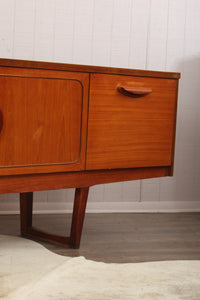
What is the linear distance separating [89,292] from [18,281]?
0.22 m

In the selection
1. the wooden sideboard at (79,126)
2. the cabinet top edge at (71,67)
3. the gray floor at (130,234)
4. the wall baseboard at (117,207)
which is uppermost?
the cabinet top edge at (71,67)

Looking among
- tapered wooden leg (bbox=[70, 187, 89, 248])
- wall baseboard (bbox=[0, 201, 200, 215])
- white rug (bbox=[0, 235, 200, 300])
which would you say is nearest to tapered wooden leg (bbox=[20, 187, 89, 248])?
tapered wooden leg (bbox=[70, 187, 89, 248])

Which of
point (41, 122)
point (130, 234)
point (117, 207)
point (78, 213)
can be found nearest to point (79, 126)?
point (41, 122)

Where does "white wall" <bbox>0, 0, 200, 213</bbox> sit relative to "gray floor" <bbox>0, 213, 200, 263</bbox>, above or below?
above

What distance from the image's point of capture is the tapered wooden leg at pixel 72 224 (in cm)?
172

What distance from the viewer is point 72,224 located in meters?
1.76

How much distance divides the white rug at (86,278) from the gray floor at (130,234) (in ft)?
0.35

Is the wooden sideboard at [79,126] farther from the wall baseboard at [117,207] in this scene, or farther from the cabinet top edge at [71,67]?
the wall baseboard at [117,207]

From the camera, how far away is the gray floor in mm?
1721

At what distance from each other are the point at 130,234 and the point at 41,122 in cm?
79

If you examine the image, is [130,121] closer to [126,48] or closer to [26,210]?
[26,210]

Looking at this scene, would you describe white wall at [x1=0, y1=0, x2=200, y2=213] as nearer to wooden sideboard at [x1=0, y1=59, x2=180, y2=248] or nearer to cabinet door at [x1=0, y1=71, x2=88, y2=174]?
wooden sideboard at [x1=0, y1=59, x2=180, y2=248]

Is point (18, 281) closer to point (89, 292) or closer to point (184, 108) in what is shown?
point (89, 292)

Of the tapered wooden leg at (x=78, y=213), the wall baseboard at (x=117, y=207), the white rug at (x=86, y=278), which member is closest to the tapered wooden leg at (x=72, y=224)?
the tapered wooden leg at (x=78, y=213)
